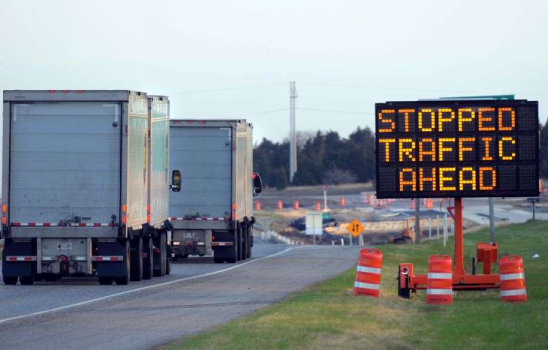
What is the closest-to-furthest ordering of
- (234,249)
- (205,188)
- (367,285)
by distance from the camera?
1. (367,285)
2. (205,188)
3. (234,249)

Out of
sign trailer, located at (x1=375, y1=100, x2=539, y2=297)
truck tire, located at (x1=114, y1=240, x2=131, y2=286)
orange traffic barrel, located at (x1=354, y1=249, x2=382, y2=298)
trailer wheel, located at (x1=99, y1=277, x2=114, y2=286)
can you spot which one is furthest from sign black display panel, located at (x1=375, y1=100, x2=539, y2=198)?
trailer wheel, located at (x1=99, y1=277, x2=114, y2=286)

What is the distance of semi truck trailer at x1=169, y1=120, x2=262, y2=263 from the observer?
34.9m

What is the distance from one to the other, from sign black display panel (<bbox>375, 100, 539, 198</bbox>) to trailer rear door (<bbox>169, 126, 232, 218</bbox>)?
14219 mm

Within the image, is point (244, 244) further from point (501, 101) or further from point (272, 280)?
point (501, 101)

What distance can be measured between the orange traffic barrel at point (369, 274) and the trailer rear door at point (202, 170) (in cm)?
1501

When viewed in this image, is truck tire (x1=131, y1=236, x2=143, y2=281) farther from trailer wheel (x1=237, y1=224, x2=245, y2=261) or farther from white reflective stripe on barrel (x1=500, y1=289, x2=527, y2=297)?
trailer wheel (x1=237, y1=224, x2=245, y2=261)

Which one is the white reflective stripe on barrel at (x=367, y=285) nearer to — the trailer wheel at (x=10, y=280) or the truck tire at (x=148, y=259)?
the truck tire at (x=148, y=259)

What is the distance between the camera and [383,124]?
69.6 feet

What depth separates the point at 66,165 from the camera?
24.8 m

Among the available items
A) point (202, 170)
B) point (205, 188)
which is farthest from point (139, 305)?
point (205, 188)

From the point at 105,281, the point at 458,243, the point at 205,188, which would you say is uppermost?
the point at 205,188

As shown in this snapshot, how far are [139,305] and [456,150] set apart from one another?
21.2 feet

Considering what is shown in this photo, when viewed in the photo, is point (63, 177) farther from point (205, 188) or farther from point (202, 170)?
point (205, 188)

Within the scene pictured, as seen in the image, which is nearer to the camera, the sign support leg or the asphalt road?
the asphalt road
